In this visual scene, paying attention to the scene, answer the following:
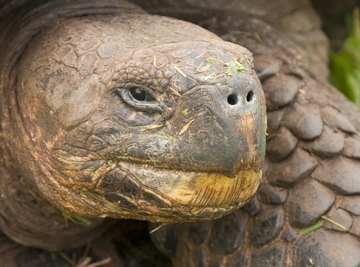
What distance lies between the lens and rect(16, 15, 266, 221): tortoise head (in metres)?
1.57

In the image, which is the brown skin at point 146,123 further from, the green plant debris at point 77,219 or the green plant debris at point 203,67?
the green plant debris at point 77,219

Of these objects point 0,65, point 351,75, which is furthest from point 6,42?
point 351,75

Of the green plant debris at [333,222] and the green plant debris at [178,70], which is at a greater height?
the green plant debris at [178,70]

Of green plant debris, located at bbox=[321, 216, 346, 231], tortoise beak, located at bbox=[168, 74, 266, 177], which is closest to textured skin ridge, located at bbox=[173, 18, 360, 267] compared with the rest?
green plant debris, located at bbox=[321, 216, 346, 231]

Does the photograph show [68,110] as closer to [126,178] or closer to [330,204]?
[126,178]

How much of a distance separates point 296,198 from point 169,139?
592 millimetres

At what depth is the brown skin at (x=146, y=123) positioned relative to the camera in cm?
157

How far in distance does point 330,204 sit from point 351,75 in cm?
141

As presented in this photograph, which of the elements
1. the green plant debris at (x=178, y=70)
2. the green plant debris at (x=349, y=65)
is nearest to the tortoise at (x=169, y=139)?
the green plant debris at (x=178, y=70)

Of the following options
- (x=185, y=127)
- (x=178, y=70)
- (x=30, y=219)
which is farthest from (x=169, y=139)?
(x=30, y=219)

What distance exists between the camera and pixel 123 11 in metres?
2.08

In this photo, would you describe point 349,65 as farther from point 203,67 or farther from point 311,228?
point 203,67

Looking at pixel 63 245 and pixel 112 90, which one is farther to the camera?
pixel 63 245

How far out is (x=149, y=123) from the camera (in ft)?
5.24
